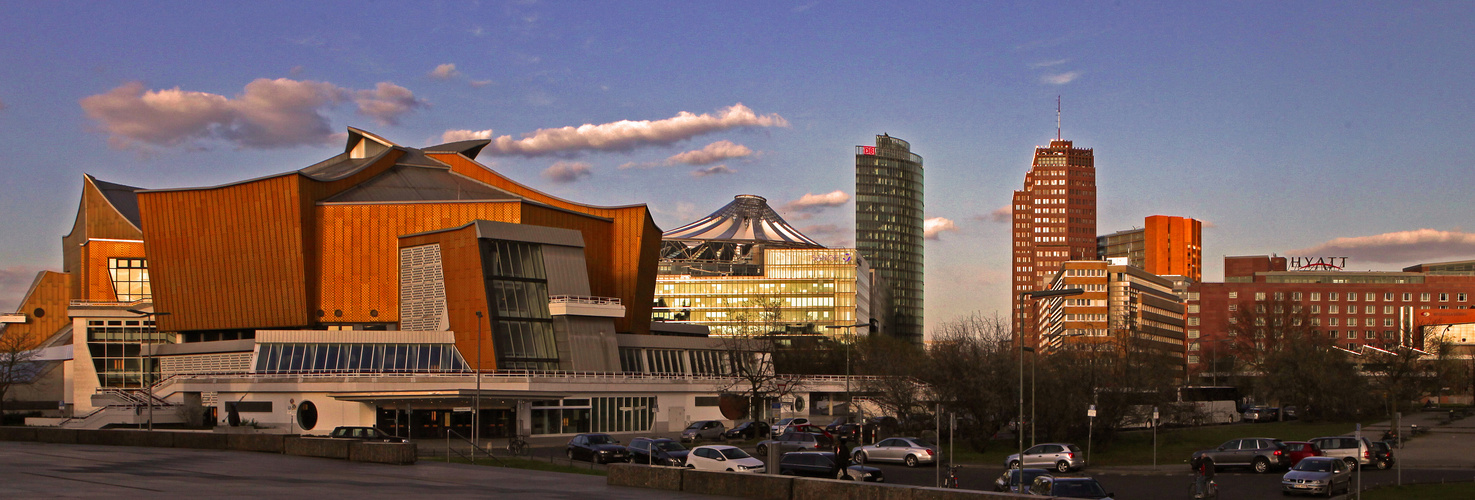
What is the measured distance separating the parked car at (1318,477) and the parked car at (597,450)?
1005 inches

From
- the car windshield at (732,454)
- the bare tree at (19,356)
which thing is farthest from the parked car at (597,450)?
the bare tree at (19,356)

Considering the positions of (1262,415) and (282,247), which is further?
(282,247)

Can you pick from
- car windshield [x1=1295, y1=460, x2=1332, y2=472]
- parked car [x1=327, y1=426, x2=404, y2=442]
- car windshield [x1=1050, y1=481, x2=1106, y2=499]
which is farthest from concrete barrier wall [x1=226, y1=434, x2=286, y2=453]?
car windshield [x1=1295, y1=460, x2=1332, y2=472]

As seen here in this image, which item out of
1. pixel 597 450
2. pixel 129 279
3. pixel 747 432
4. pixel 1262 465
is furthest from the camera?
pixel 129 279

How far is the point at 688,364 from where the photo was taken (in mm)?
98438

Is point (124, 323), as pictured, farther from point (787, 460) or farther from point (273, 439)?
point (787, 460)

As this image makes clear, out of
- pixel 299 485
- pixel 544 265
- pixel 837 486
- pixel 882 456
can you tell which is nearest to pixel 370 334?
pixel 544 265

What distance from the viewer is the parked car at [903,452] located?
2093 inches

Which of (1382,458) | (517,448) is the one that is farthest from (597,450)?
(1382,458)

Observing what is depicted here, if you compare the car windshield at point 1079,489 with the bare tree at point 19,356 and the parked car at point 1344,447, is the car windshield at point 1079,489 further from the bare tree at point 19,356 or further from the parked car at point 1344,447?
the bare tree at point 19,356

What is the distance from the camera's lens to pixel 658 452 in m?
49.2

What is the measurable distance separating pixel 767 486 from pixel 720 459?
1334 centimetres

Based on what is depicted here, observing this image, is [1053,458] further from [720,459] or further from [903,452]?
[720,459]

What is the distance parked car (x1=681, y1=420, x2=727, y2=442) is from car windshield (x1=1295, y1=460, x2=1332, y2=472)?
114 feet
